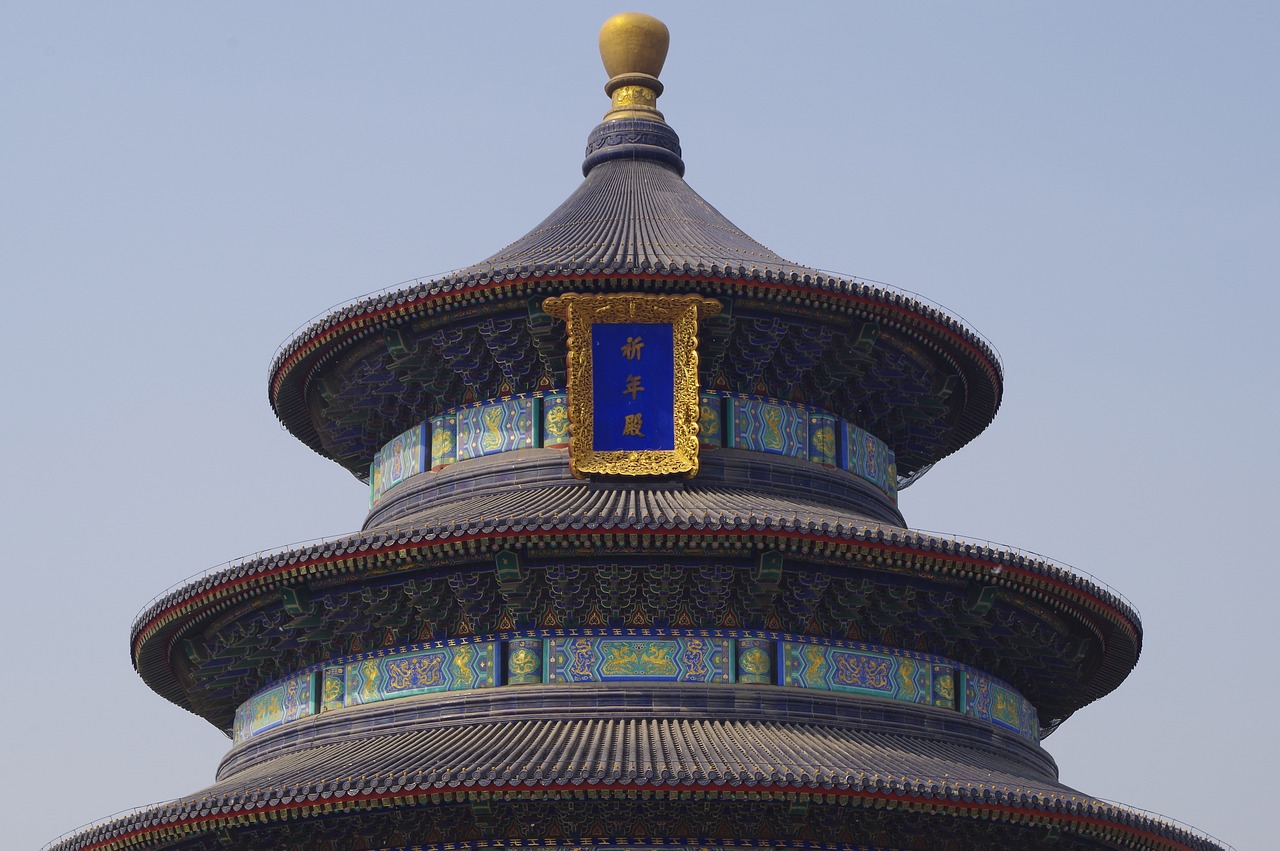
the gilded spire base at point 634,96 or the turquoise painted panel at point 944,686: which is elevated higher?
the gilded spire base at point 634,96

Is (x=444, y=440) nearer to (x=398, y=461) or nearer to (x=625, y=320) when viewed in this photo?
(x=398, y=461)

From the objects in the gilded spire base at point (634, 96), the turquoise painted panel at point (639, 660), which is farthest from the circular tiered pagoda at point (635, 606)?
the gilded spire base at point (634, 96)

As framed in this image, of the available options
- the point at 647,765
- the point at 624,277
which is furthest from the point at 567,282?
the point at 647,765

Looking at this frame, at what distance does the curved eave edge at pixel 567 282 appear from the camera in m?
28.5

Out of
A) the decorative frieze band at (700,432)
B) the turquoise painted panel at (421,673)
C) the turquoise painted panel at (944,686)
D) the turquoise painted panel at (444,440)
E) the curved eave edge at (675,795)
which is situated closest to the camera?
the curved eave edge at (675,795)

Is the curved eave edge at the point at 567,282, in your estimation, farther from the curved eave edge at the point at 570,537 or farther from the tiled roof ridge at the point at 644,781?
the tiled roof ridge at the point at 644,781

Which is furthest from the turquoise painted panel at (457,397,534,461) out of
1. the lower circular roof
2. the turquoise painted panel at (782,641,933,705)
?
the turquoise painted panel at (782,641,933,705)

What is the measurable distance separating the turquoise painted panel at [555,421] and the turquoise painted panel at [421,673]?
143 inches

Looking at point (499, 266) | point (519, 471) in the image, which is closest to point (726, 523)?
point (519, 471)

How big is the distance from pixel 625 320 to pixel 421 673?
5.67 metres

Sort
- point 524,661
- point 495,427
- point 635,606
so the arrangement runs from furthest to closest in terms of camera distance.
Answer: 1. point 495,427
2. point 635,606
3. point 524,661

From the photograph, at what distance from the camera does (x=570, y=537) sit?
25.7 meters

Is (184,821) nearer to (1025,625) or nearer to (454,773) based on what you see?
(454,773)

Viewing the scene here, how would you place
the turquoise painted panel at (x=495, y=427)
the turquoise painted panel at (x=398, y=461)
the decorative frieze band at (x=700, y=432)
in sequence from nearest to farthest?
the decorative frieze band at (x=700, y=432) < the turquoise painted panel at (x=495, y=427) < the turquoise painted panel at (x=398, y=461)
